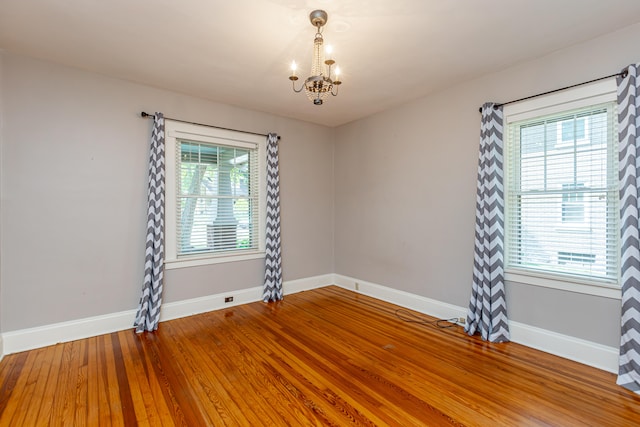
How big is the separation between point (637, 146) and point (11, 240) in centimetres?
554

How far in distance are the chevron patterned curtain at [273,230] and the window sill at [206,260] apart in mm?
191

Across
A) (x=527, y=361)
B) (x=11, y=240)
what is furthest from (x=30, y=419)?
(x=527, y=361)

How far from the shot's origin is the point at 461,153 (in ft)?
11.6

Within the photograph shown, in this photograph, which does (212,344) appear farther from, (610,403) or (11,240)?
(610,403)

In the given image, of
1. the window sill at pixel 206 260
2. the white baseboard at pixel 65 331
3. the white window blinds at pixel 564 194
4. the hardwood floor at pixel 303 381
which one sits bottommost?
the hardwood floor at pixel 303 381

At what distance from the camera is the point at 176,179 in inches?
150

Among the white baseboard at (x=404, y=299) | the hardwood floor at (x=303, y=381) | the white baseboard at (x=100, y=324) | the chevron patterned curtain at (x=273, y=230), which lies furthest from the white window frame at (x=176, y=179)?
the white baseboard at (x=404, y=299)

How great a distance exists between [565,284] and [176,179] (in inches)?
172

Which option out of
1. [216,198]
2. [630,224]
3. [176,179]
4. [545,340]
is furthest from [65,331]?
[630,224]

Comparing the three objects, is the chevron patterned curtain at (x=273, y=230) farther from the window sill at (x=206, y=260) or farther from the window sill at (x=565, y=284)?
the window sill at (x=565, y=284)

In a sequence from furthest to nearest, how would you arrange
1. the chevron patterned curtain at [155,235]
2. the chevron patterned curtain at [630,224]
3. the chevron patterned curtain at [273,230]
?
the chevron patterned curtain at [273,230]
the chevron patterned curtain at [155,235]
the chevron patterned curtain at [630,224]

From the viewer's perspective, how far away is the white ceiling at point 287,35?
2.20 metres

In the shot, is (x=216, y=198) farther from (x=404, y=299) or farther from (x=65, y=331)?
(x=404, y=299)

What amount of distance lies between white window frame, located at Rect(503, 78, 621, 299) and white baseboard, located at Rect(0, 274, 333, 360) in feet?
11.1
